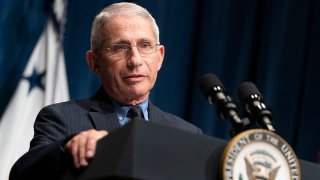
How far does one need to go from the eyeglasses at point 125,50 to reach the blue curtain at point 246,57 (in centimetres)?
143

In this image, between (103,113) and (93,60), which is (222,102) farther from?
(93,60)

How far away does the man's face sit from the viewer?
2.02m

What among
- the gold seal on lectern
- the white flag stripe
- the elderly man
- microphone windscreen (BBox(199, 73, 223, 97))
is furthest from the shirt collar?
the white flag stripe

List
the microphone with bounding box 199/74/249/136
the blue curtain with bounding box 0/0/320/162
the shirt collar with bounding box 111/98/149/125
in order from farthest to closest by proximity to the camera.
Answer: the blue curtain with bounding box 0/0/320/162 < the shirt collar with bounding box 111/98/149/125 < the microphone with bounding box 199/74/249/136

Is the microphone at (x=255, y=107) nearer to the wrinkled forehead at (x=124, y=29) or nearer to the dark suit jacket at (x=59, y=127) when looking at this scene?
the dark suit jacket at (x=59, y=127)

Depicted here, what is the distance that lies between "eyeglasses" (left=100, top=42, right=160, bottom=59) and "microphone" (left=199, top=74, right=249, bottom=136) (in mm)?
498

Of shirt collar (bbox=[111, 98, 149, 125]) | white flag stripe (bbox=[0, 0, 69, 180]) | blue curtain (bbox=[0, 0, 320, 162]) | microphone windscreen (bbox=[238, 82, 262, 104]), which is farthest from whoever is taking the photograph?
blue curtain (bbox=[0, 0, 320, 162])

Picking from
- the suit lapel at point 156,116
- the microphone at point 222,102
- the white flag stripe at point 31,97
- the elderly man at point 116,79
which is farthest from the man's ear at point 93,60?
the white flag stripe at point 31,97

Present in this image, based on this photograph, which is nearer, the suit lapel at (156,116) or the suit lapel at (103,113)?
the suit lapel at (103,113)

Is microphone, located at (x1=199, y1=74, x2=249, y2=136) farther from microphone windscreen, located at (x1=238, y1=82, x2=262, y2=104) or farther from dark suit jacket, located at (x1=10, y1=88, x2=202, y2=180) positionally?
dark suit jacket, located at (x1=10, y1=88, x2=202, y2=180)

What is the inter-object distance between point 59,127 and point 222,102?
537mm

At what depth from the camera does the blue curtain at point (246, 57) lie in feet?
12.0

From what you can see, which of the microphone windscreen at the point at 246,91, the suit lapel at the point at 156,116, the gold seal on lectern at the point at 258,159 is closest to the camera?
the gold seal on lectern at the point at 258,159

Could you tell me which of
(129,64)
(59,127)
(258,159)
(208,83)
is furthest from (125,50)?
(258,159)
